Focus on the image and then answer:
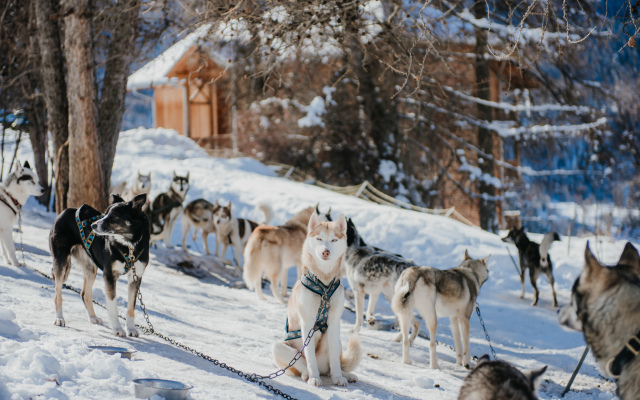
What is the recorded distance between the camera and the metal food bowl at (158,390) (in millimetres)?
3896

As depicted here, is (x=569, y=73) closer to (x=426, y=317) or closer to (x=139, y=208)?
(x=426, y=317)

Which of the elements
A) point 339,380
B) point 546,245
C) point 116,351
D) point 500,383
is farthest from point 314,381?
point 546,245

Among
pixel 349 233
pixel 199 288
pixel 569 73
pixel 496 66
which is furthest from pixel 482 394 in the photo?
pixel 496 66

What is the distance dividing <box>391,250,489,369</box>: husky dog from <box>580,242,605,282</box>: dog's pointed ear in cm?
338

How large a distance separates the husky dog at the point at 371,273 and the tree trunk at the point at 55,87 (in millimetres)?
5764

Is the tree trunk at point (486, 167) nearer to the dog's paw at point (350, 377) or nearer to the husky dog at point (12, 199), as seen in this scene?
the husky dog at point (12, 199)

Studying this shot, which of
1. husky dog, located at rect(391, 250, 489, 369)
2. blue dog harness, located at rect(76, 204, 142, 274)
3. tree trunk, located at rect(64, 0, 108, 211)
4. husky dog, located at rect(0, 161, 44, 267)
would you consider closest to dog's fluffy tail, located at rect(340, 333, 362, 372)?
husky dog, located at rect(391, 250, 489, 369)

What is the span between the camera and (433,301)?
6699 millimetres

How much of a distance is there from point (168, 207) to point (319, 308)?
8604mm

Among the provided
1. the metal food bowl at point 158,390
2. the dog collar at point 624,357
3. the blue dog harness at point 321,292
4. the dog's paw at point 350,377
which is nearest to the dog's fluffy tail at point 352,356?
the dog's paw at point 350,377

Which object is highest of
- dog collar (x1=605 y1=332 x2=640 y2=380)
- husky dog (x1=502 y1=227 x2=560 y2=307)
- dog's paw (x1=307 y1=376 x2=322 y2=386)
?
dog collar (x1=605 y1=332 x2=640 y2=380)

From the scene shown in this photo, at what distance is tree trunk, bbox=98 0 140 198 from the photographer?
11.2 m

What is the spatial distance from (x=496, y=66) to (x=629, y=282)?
21.1 m

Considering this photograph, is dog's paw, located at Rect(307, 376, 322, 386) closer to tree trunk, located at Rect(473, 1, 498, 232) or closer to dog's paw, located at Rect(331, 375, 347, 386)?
dog's paw, located at Rect(331, 375, 347, 386)
